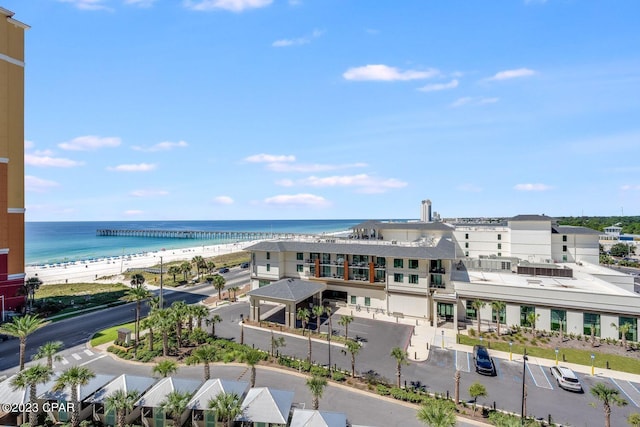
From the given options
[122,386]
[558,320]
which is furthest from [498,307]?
[122,386]

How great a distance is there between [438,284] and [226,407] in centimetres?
3810

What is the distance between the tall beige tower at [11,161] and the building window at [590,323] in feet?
281

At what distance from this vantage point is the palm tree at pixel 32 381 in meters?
22.5

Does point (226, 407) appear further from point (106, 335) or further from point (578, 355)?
point (578, 355)

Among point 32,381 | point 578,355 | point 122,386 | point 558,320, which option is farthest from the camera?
point 558,320

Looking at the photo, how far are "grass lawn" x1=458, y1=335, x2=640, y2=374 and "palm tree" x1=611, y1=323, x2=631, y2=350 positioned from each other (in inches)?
149

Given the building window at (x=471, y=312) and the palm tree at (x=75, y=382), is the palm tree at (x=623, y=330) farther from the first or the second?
the palm tree at (x=75, y=382)

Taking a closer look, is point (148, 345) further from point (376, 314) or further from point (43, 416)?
point (376, 314)

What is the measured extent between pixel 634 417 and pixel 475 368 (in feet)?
42.8

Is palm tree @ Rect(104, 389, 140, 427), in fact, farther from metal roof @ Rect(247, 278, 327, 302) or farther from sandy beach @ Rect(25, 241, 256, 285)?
sandy beach @ Rect(25, 241, 256, 285)

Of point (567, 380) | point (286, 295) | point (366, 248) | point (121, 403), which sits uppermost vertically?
point (366, 248)

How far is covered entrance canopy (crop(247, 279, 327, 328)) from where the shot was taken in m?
45.8

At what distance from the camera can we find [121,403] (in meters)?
22.1

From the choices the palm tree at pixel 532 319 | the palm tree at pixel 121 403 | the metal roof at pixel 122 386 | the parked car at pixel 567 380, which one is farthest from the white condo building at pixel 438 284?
the palm tree at pixel 121 403
